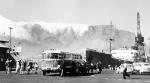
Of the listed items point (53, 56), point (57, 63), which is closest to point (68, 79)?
point (57, 63)

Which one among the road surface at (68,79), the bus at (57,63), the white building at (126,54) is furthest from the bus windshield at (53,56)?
the white building at (126,54)

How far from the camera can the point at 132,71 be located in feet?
147

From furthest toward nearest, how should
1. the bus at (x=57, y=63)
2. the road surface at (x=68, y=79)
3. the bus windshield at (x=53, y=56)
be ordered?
the bus windshield at (x=53, y=56) < the bus at (x=57, y=63) < the road surface at (x=68, y=79)

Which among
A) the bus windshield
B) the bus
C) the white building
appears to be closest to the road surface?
the bus

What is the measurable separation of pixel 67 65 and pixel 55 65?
1.68 metres

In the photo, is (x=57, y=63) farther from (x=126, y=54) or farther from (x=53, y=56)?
(x=126, y=54)

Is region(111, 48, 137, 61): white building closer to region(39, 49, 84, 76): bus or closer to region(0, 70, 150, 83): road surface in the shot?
region(39, 49, 84, 76): bus

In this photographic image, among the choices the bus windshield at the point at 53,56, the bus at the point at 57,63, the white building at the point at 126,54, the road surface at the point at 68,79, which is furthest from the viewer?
the white building at the point at 126,54

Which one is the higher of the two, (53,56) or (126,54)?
(126,54)

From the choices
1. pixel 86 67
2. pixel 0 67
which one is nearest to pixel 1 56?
pixel 0 67

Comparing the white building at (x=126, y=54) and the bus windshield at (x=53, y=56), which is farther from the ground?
the white building at (x=126, y=54)

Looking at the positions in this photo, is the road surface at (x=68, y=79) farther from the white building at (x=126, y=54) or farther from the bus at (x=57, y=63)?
the white building at (x=126, y=54)

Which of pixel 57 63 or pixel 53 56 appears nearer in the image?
pixel 57 63

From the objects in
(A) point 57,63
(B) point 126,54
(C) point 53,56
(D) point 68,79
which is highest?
(B) point 126,54
